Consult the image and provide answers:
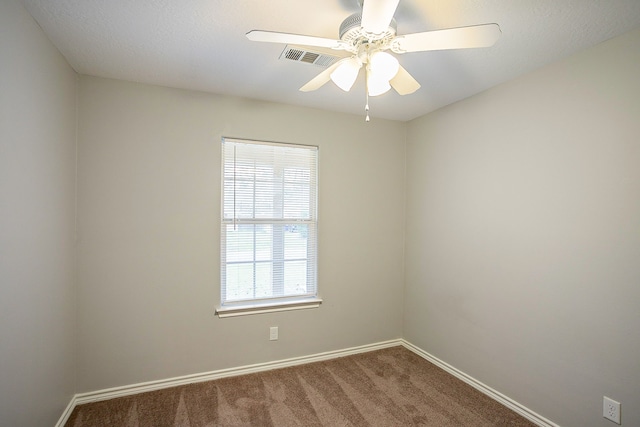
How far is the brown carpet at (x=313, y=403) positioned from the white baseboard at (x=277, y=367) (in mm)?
45

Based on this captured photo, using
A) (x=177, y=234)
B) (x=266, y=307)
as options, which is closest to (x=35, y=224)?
(x=177, y=234)

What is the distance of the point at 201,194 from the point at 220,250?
19.9 inches

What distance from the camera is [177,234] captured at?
2518 mm

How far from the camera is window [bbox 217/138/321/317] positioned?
2.70 meters

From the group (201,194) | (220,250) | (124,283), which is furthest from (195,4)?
(124,283)

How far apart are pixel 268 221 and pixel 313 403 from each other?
59.9 inches

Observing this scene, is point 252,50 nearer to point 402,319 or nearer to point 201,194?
point 201,194

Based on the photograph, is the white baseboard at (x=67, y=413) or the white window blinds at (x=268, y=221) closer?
the white baseboard at (x=67, y=413)

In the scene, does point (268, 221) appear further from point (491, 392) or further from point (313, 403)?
point (491, 392)

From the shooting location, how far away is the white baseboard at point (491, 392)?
207cm

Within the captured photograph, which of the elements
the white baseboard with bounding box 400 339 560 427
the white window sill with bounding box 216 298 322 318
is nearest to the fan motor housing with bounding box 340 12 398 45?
the white window sill with bounding box 216 298 322 318

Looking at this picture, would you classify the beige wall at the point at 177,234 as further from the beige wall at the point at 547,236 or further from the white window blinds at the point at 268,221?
the beige wall at the point at 547,236

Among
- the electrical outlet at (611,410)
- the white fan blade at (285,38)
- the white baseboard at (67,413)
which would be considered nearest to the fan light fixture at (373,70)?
the white fan blade at (285,38)

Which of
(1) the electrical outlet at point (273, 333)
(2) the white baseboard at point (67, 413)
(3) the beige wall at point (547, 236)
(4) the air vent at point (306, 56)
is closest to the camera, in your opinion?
(3) the beige wall at point (547, 236)
